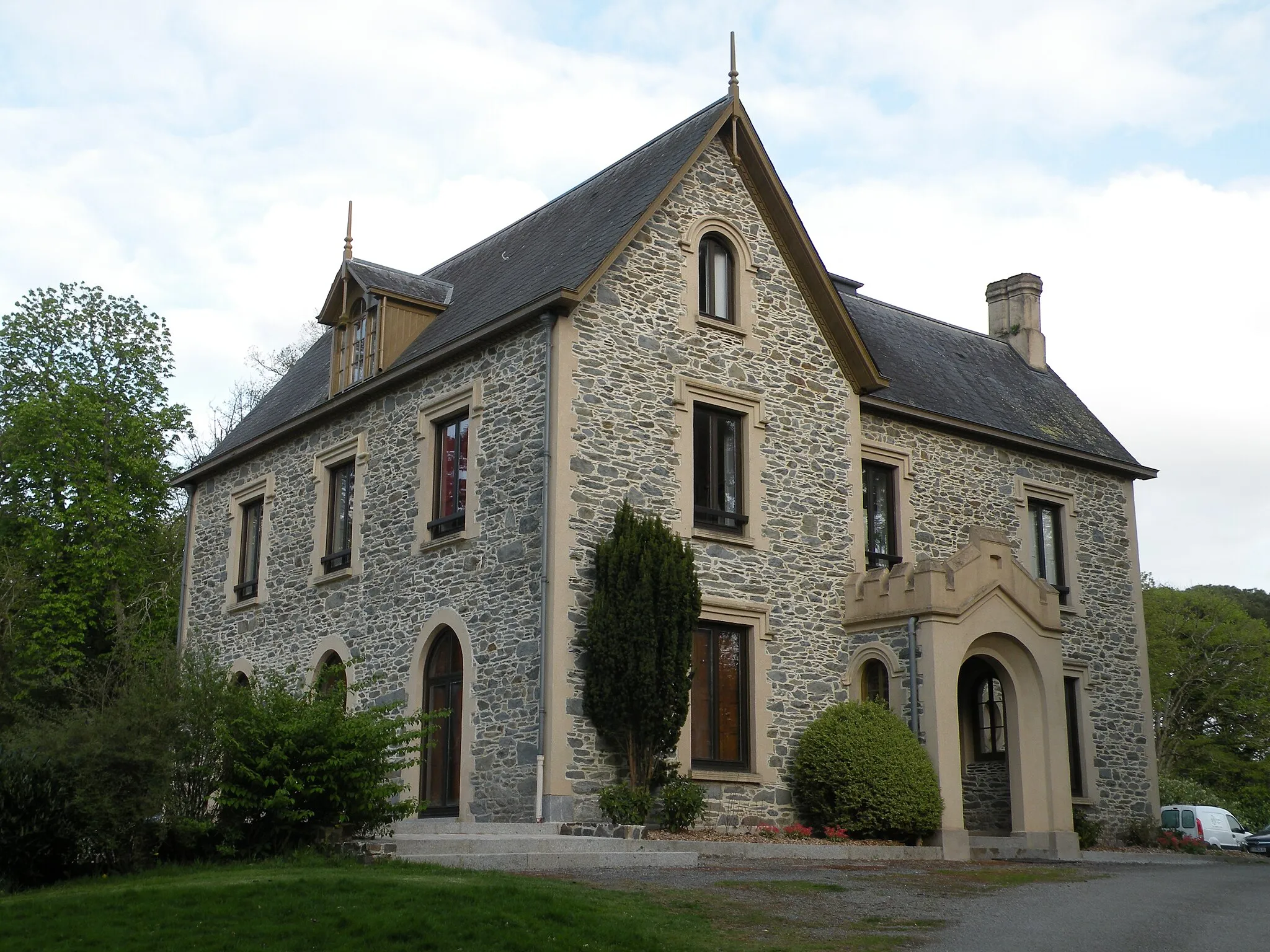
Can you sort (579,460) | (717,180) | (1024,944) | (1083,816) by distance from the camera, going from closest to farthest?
(1024,944)
(579,460)
(717,180)
(1083,816)

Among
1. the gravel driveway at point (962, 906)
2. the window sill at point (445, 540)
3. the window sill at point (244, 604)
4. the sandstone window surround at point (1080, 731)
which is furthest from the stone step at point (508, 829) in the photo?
the sandstone window surround at point (1080, 731)

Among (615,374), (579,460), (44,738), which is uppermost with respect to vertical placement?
(615,374)

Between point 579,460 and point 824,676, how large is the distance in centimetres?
489

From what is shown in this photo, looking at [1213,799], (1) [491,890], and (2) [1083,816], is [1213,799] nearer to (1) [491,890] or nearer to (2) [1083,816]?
(2) [1083,816]

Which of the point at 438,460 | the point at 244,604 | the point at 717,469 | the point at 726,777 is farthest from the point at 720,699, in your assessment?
the point at 244,604

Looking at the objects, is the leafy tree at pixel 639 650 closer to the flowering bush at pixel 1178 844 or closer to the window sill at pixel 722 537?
the window sill at pixel 722 537

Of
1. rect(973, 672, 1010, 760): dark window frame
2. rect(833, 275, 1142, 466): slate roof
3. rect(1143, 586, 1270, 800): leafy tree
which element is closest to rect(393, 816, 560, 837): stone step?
rect(973, 672, 1010, 760): dark window frame

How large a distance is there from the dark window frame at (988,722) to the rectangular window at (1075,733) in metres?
1.61

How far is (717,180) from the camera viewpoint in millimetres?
19938

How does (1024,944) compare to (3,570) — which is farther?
(3,570)

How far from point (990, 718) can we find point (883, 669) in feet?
10.7

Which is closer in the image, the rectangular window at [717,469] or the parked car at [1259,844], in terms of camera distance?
the rectangular window at [717,469]

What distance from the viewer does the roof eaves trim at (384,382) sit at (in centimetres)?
1767

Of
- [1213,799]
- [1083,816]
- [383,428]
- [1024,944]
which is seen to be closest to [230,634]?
[383,428]
